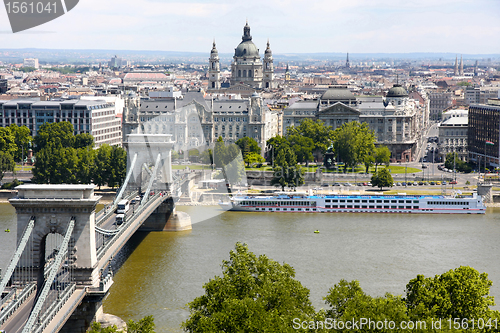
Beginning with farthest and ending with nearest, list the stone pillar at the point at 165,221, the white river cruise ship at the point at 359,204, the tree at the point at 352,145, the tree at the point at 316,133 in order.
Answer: the tree at the point at 316,133 → the tree at the point at 352,145 → the white river cruise ship at the point at 359,204 → the stone pillar at the point at 165,221

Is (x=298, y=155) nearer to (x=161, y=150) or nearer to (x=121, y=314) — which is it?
(x=161, y=150)

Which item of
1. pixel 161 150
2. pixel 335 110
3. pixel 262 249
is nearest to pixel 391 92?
pixel 335 110

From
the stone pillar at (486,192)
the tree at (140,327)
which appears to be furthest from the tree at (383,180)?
the tree at (140,327)

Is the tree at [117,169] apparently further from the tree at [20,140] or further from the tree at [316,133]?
the tree at [316,133]

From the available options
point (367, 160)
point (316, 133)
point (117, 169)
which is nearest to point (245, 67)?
point (316, 133)

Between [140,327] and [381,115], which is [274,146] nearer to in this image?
[381,115]
